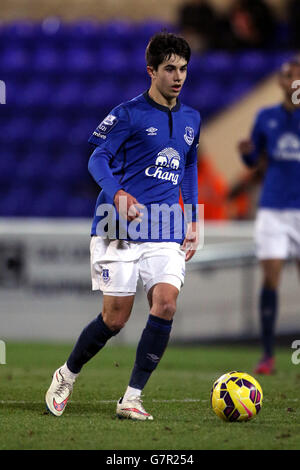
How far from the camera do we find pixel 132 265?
5062 mm

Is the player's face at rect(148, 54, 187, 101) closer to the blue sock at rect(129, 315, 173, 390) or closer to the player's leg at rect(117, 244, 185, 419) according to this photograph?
the player's leg at rect(117, 244, 185, 419)

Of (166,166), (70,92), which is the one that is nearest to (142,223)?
(166,166)

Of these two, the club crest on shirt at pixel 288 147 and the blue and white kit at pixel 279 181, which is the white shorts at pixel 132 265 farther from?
the club crest on shirt at pixel 288 147

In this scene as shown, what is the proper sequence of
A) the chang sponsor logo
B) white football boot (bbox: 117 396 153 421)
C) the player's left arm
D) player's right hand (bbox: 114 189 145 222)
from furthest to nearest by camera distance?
the player's left arm < the chang sponsor logo < white football boot (bbox: 117 396 153 421) < player's right hand (bbox: 114 189 145 222)

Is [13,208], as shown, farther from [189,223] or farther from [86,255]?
[189,223]

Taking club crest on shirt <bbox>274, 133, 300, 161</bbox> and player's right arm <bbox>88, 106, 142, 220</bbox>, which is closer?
player's right arm <bbox>88, 106, 142, 220</bbox>

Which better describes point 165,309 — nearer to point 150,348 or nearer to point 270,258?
point 150,348

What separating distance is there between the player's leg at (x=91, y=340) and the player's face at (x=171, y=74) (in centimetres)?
113

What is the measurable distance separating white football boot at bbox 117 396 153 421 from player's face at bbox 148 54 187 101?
1646mm

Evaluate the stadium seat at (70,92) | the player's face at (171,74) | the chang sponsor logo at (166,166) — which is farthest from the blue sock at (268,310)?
the stadium seat at (70,92)

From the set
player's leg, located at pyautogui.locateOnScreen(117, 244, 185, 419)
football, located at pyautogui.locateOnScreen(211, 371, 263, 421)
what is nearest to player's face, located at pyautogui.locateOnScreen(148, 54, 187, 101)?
player's leg, located at pyautogui.locateOnScreen(117, 244, 185, 419)

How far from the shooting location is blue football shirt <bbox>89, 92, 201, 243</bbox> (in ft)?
16.6

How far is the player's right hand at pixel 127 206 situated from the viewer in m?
4.69

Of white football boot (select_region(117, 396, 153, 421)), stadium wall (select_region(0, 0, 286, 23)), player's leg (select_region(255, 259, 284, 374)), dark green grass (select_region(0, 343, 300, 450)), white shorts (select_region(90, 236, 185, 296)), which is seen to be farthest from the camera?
stadium wall (select_region(0, 0, 286, 23))
